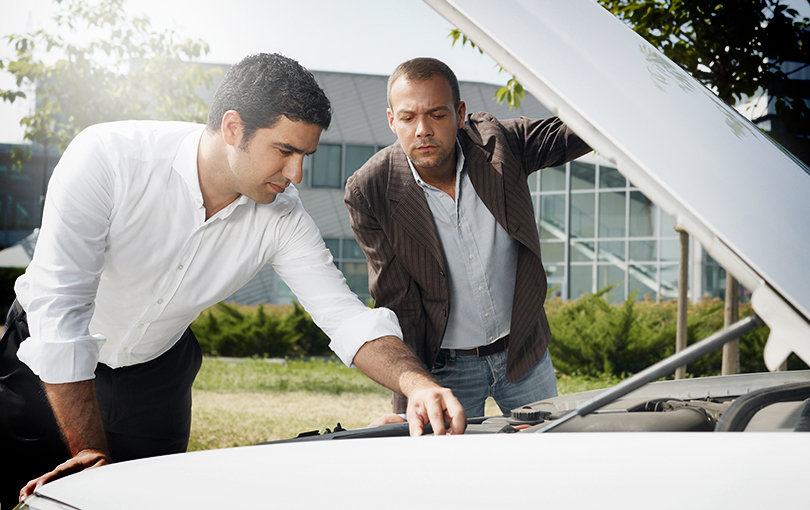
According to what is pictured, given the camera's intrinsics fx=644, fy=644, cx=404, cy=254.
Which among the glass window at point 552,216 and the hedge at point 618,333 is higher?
the glass window at point 552,216

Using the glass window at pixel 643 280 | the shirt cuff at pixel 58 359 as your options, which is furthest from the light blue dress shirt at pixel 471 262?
the glass window at pixel 643 280

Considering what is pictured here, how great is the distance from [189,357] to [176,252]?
564mm

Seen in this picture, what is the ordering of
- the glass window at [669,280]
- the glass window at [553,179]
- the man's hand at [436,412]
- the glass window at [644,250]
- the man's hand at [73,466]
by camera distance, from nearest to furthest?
1. the man's hand at [73,466]
2. the man's hand at [436,412]
3. the glass window at [669,280]
4. the glass window at [644,250]
5. the glass window at [553,179]

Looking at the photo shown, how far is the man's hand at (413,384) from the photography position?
1377mm

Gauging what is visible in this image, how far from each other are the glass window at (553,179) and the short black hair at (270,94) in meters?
12.2

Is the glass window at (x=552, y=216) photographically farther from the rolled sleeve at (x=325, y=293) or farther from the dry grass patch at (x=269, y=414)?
the rolled sleeve at (x=325, y=293)

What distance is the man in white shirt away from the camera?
1464 mm

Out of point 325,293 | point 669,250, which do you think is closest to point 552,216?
point 669,250

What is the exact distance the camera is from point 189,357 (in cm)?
232

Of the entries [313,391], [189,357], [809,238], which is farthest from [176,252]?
[313,391]

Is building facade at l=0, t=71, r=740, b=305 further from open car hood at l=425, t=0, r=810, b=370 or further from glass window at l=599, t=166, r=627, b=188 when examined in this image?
open car hood at l=425, t=0, r=810, b=370

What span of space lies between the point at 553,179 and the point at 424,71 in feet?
39.0

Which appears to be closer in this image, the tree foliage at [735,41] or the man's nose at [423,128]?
the man's nose at [423,128]

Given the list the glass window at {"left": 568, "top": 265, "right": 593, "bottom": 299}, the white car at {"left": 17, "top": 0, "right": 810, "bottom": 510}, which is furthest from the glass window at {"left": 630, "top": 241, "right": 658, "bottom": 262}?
the white car at {"left": 17, "top": 0, "right": 810, "bottom": 510}
